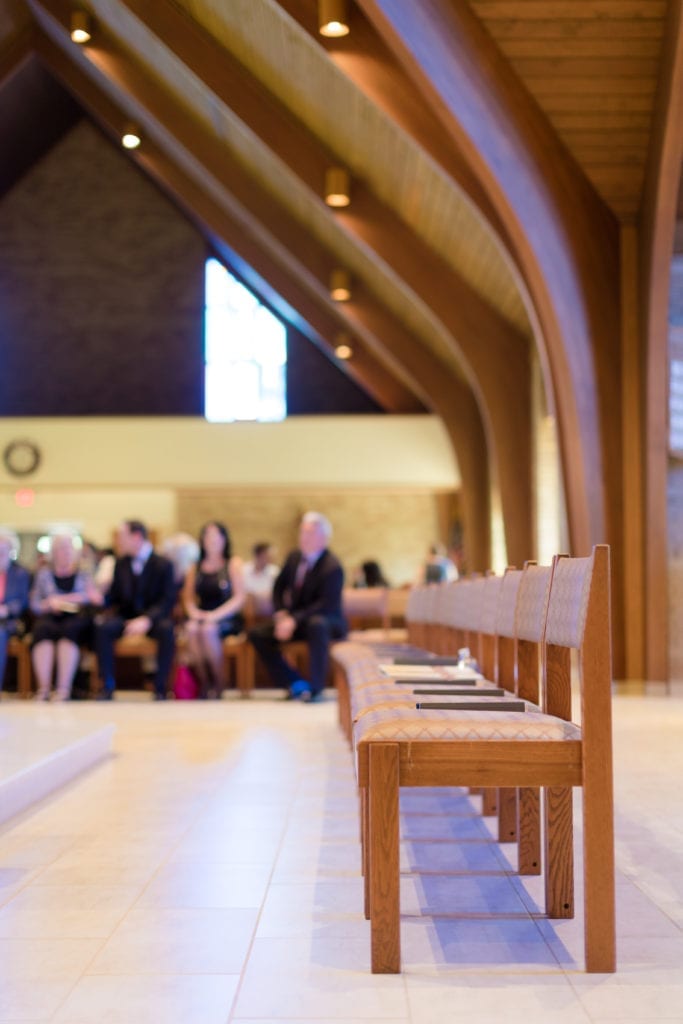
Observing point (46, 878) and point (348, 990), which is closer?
point (348, 990)

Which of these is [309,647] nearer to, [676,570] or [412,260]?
[676,570]

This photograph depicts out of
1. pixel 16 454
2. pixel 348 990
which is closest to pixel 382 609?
pixel 16 454

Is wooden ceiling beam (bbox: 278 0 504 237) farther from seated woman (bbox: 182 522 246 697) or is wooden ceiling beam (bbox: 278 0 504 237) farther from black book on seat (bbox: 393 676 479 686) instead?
black book on seat (bbox: 393 676 479 686)

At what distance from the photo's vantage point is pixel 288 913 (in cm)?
292

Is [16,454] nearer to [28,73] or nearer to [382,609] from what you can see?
[28,73]

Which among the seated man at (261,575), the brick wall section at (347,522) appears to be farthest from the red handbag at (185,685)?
the brick wall section at (347,522)

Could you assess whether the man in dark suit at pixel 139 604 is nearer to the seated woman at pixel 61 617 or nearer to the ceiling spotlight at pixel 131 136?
the seated woman at pixel 61 617

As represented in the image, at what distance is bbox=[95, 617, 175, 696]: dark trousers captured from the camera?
8938mm

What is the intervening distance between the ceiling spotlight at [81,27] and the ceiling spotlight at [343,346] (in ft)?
14.7

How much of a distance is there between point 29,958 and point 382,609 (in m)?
7.33

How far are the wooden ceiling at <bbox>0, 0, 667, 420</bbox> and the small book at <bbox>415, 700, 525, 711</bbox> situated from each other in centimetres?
502

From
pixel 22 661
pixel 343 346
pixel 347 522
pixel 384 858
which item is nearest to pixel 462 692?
pixel 384 858

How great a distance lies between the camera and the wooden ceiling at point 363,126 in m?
7.34

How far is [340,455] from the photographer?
50.0ft
